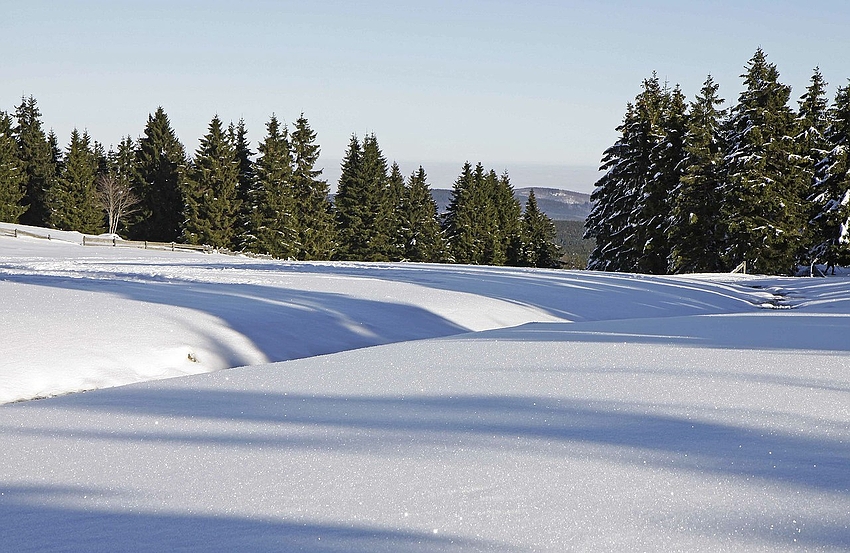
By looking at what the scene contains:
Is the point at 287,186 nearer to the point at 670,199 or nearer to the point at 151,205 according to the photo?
the point at 151,205

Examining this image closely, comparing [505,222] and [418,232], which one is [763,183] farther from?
[505,222]

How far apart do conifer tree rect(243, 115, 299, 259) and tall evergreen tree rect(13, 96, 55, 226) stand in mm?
19974

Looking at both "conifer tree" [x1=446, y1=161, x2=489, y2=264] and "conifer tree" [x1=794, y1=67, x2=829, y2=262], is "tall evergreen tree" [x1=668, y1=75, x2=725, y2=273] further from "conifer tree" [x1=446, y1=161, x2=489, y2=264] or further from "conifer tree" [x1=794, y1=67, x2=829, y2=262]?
"conifer tree" [x1=446, y1=161, x2=489, y2=264]

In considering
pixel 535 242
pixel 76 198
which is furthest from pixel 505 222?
pixel 76 198

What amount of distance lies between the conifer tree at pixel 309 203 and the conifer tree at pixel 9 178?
21.5m

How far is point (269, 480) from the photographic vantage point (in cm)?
332

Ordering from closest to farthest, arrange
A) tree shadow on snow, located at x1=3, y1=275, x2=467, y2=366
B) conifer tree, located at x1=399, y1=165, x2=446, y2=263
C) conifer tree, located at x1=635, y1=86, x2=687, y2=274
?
tree shadow on snow, located at x1=3, y1=275, x2=467, y2=366
conifer tree, located at x1=635, y1=86, x2=687, y2=274
conifer tree, located at x1=399, y1=165, x2=446, y2=263

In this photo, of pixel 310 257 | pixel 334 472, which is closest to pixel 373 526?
pixel 334 472

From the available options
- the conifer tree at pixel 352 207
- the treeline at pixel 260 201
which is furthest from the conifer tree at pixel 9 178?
the conifer tree at pixel 352 207

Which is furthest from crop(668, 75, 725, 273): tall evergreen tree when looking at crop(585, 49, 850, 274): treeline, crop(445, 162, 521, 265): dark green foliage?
crop(445, 162, 521, 265): dark green foliage

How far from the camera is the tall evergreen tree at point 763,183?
28922 millimetres

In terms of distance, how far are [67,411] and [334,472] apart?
251cm

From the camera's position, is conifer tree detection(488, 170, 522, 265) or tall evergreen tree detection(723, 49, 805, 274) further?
conifer tree detection(488, 170, 522, 265)

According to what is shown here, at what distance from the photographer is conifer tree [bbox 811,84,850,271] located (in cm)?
2984
